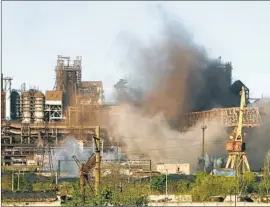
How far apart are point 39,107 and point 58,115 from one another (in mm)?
1471

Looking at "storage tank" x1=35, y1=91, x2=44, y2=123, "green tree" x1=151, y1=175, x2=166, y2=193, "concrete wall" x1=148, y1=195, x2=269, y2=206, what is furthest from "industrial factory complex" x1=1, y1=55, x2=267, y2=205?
"concrete wall" x1=148, y1=195, x2=269, y2=206

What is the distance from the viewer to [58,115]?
52188 millimetres

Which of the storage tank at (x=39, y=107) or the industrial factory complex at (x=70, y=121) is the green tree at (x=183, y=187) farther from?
the storage tank at (x=39, y=107)

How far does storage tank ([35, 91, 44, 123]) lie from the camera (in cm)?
5200

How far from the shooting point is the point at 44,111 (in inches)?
2057

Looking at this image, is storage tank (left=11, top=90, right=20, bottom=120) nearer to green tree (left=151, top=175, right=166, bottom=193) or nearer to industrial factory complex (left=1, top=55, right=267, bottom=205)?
industrial factory complex (left=1, top=55, right=267, bottom=205)

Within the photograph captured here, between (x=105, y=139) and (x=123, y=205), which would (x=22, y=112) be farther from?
(x=123, y=205)

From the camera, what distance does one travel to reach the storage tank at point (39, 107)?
52.0 meters

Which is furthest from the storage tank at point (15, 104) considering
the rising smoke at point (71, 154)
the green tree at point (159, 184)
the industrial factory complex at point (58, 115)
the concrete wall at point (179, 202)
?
the concrete wall at point (179, 202)

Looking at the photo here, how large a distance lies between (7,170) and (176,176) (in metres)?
9.21

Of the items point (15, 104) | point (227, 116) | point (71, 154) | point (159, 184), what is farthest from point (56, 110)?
point (159, 184)

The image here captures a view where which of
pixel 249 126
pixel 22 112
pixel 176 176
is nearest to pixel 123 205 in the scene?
pixel 176 176

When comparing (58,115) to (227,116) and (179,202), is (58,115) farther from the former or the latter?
(179,202)

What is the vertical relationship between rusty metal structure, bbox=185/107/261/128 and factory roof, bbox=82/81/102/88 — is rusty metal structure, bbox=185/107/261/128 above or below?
below
